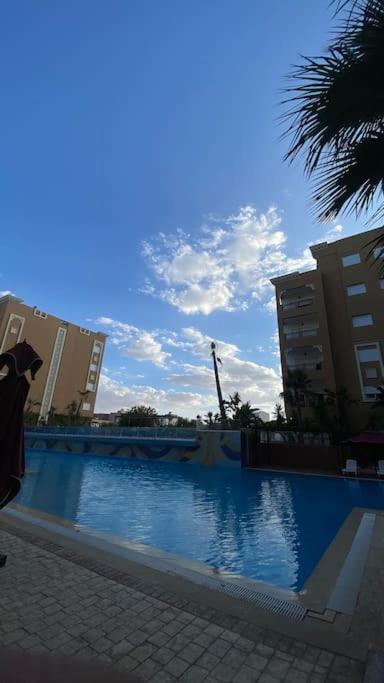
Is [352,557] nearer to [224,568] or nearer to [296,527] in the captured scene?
[224,568]

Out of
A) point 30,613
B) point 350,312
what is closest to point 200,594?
point 30,613

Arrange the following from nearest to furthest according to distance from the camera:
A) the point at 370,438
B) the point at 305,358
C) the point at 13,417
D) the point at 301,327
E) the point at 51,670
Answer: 1. the point at 51,670
2. the point at 13,417
3. the point at 370,438
4. the point at 305,358
5. the point at 301,327

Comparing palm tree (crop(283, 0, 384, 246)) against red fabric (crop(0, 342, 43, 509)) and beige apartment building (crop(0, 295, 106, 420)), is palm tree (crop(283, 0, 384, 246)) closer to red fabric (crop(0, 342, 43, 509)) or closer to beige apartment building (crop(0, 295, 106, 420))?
red fabric (crop(0, 342, 43, 509))

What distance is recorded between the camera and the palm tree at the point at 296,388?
28.3 m

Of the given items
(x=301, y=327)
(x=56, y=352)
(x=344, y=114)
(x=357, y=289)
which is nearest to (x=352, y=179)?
(x=344, y=114)

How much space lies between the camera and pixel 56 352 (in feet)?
181

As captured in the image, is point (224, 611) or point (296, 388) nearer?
point (224, 611)

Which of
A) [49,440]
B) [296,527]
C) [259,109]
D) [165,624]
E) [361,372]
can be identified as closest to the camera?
[165,624]

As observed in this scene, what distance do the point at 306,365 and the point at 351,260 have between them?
36.6ft

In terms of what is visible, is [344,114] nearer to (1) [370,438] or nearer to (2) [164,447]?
(1) [370,438]

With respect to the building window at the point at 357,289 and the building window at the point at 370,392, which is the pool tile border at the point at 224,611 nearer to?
the building window at the point at 370,392

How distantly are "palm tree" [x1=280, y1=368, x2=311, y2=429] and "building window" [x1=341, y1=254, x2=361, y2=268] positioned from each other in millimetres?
11683

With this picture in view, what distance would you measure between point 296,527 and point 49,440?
28.9 metres

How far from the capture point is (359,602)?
10.1 feet
